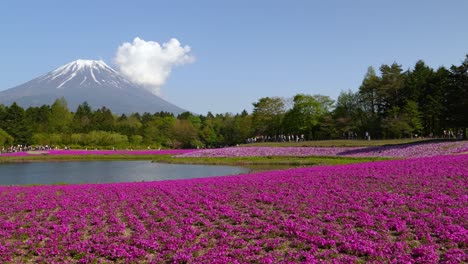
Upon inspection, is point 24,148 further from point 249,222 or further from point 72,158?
point 249,222

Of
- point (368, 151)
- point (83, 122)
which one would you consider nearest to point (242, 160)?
point (368, 151)

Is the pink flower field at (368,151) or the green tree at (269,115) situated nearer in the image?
the pink flower field at (368,151)

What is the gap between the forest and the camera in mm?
74375

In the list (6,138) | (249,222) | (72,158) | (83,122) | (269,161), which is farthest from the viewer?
(83,122)

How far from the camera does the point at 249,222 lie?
14062 millimetres

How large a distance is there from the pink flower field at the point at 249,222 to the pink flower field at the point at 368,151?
1912 centimetres

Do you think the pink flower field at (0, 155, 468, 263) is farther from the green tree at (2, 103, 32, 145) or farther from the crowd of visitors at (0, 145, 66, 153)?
the green tree at (2, 103, 32, 145)

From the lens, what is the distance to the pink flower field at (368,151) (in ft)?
132

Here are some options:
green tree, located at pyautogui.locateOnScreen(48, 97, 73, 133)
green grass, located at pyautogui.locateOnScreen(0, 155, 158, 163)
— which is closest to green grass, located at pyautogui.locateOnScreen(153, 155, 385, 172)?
green grass, located at pyautogui.locateOnScreen(0, 155, 158, 163)

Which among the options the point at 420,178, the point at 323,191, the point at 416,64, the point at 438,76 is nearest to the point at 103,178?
the point at 323,191

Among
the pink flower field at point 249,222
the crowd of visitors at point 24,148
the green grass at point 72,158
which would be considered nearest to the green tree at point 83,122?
the crowd of visitors at point 24,148

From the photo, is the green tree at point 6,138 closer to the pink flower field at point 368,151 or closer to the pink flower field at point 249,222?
the pink flower field at point 368,151

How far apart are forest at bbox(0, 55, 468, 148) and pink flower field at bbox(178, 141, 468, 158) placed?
40.1ft

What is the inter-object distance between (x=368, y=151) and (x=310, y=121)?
148 feet
